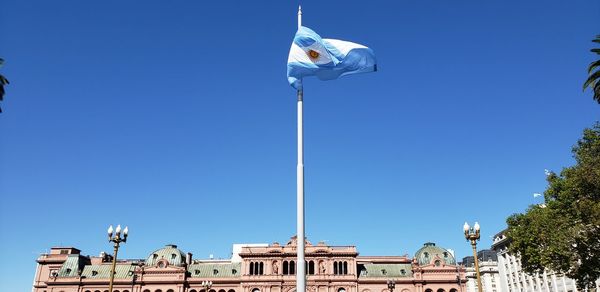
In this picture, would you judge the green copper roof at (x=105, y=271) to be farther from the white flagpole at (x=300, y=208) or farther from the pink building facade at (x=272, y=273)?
the white flagpole at (x=300, y=208)

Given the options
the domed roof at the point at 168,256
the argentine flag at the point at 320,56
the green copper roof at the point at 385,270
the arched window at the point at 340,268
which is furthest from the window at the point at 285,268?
the argentine flag at the point at 320,56

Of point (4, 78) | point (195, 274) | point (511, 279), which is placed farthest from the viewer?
point (195, 274)

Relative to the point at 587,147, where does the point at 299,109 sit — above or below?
below

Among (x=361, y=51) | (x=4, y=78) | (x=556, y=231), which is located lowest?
(x=556, y=231)

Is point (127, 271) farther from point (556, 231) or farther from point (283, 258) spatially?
point (556, 231)

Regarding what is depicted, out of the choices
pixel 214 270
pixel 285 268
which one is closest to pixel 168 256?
pixel 214 270

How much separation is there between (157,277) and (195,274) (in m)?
6.20

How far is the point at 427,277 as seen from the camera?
75.9 m

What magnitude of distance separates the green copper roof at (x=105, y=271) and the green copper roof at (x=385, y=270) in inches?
1536

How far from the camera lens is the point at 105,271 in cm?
8119

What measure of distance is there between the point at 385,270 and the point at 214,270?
28661 mm

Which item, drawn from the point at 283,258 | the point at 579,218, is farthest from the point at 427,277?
the point at 579,218

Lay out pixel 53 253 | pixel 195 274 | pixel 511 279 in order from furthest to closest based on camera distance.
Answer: pixel 53 253, pixel 195 274, pixel 511 279

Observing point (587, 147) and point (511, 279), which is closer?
point (587, 147)
